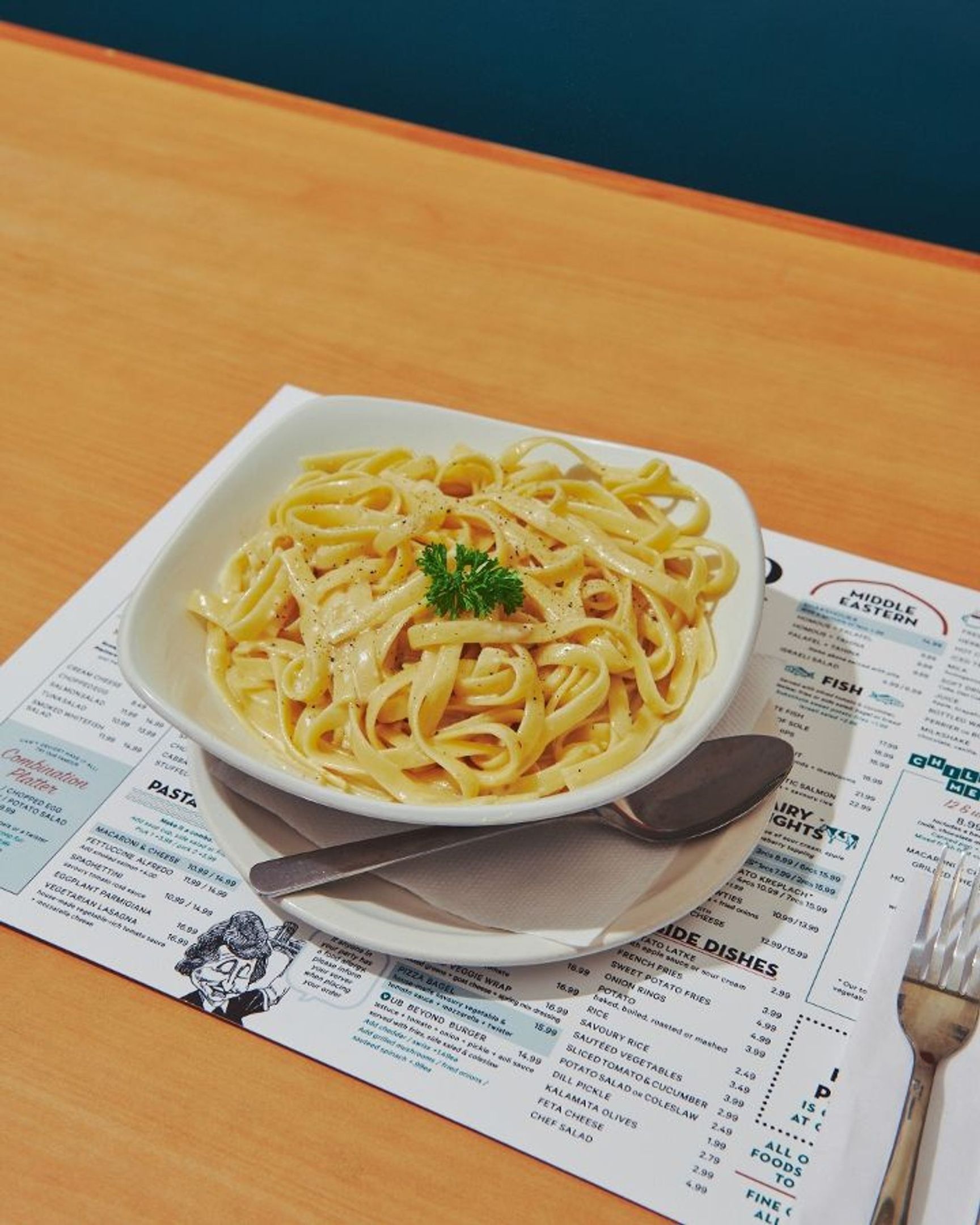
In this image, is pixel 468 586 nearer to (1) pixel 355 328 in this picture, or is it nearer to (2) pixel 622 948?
(2) pixel 622 948

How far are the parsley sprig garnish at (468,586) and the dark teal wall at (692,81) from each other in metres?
1.40

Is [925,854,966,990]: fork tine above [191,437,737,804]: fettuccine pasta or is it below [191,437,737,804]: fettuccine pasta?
below

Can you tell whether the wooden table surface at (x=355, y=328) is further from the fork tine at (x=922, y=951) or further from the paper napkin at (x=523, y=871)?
the fork tine at (x=922, y=951)

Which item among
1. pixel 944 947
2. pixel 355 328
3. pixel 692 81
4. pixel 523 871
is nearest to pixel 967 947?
pixel 944 947

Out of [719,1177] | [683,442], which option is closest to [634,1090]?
[719,1177]

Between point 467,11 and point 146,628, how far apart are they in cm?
162

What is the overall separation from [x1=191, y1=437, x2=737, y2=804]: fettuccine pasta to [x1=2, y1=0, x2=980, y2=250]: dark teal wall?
3.95 feet

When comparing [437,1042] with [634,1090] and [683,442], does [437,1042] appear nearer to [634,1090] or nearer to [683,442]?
[634,1090]

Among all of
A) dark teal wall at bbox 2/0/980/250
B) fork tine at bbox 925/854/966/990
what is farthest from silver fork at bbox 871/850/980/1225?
dark teal wall at bbox 2/0/980/250

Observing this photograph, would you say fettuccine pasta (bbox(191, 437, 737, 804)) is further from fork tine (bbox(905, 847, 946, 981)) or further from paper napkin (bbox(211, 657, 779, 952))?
fork tine (bbox(905, 847, 946, 981))

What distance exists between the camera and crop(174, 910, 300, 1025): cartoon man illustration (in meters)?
0.86

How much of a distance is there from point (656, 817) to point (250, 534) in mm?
425

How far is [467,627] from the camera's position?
955 millimetres

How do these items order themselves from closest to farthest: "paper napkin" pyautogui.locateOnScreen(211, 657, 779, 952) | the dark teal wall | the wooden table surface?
"paper napkin" pyautogui.locateOnScreen(211, 657, 779, 952) → the wooden table surface → the dark teal wall
